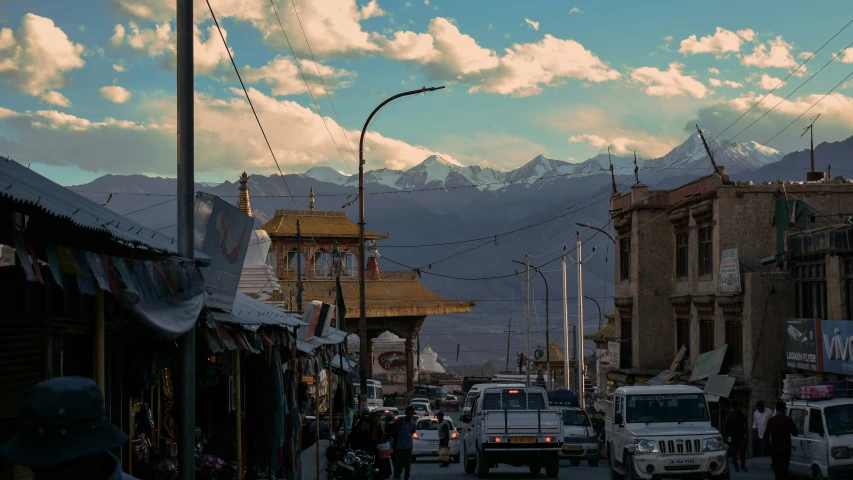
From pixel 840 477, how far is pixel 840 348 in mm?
10408

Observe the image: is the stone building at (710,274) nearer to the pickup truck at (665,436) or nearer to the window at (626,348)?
the window at (626,348)

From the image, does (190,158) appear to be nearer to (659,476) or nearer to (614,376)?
(659,476)

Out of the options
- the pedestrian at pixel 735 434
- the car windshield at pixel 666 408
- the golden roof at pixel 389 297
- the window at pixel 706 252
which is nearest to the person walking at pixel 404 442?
the car windshield at pixel 666 408

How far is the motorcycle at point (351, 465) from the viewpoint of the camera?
18.3 meters

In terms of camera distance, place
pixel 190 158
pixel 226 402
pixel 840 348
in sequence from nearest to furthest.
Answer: pixel 190 158, pixel 226 402, pixel 840 348

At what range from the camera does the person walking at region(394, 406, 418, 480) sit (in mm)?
21375

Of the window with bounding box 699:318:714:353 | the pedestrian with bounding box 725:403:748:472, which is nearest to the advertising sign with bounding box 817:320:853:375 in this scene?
the pedestrian with bounding box 725:403:748:472

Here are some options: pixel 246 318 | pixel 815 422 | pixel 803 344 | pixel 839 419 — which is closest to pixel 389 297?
pixel 803 344

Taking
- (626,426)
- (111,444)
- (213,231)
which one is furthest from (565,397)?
(111,444)

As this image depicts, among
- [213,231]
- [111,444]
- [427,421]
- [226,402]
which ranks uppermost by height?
[213,231]

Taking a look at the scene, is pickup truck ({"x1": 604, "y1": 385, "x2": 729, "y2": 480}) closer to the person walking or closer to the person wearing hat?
the person walking

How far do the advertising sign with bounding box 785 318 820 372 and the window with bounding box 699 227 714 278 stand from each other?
5.85m

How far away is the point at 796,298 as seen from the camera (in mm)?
32594

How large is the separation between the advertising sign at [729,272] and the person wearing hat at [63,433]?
1297 inches
